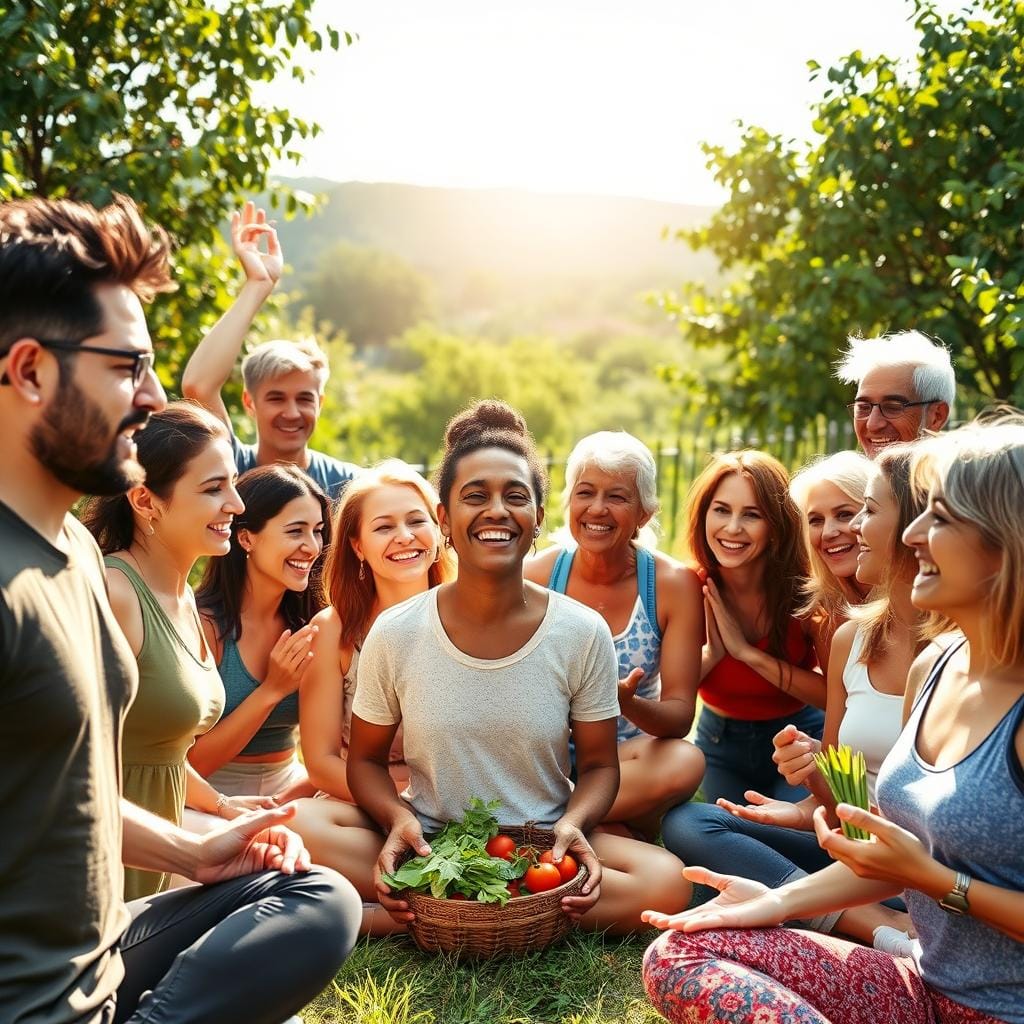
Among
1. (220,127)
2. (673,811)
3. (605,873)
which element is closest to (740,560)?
(673,811)

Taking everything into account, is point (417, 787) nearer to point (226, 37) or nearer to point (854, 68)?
point (226, 37)

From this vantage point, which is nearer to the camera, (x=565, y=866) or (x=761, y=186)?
(x=565, y=866)

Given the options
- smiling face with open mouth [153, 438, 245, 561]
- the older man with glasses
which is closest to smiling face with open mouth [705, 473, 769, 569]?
the older man with glasses

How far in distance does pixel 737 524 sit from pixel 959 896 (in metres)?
2.32

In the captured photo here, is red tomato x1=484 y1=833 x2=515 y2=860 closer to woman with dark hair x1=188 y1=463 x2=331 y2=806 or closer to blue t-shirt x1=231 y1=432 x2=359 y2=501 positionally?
woman with dark hair x1=188 y1=463 x2=331 y2=806

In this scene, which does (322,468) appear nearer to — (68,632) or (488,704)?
(488,704)

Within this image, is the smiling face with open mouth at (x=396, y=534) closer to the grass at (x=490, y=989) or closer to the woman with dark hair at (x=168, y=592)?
the woman with dark hair at (x=168, y=592)

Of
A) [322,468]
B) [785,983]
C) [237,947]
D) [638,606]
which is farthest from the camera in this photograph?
[322,468]

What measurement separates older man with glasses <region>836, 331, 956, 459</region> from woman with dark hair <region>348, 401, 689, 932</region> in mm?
1639

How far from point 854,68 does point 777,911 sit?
759cm

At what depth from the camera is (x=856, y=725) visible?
3977 mm

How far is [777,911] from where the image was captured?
3.12 m

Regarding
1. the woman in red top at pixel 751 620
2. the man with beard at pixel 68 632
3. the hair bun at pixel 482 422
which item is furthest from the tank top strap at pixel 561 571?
the man with beard at pixel 68 632

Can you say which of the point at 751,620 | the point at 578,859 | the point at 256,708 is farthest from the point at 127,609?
the point at 751,620
